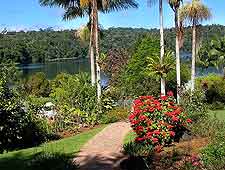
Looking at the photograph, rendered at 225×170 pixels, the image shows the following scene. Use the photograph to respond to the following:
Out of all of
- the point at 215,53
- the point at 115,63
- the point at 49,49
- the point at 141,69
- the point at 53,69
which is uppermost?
the point at 49,49

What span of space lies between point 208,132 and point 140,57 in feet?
80.1

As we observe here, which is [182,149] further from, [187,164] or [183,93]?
[183,93]

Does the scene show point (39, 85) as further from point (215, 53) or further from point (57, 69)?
point (57, 69)

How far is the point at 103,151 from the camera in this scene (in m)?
13.1

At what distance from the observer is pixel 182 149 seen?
12461 millimetres

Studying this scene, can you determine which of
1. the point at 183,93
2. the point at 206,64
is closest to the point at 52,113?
the point at 183,93

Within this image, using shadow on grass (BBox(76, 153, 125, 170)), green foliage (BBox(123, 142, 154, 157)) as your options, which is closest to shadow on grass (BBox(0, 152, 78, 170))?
shadow on grass (BBox(76, 153, 125, 170))

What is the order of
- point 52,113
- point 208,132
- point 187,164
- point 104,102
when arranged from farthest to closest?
1. point 104,102
2. point 52,113
3. point 208,132
4. point 187,164

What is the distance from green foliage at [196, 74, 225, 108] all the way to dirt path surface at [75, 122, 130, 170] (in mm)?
13283

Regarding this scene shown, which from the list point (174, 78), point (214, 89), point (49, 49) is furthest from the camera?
point (49, 49)

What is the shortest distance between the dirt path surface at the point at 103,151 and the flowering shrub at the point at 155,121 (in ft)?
3.02

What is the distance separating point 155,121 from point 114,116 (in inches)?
387

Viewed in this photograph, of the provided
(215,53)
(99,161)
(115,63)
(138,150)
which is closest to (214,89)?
(115,63)

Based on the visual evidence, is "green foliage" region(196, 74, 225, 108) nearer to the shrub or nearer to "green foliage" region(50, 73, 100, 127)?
"green foliage" region(50, 73, 100, 127)
